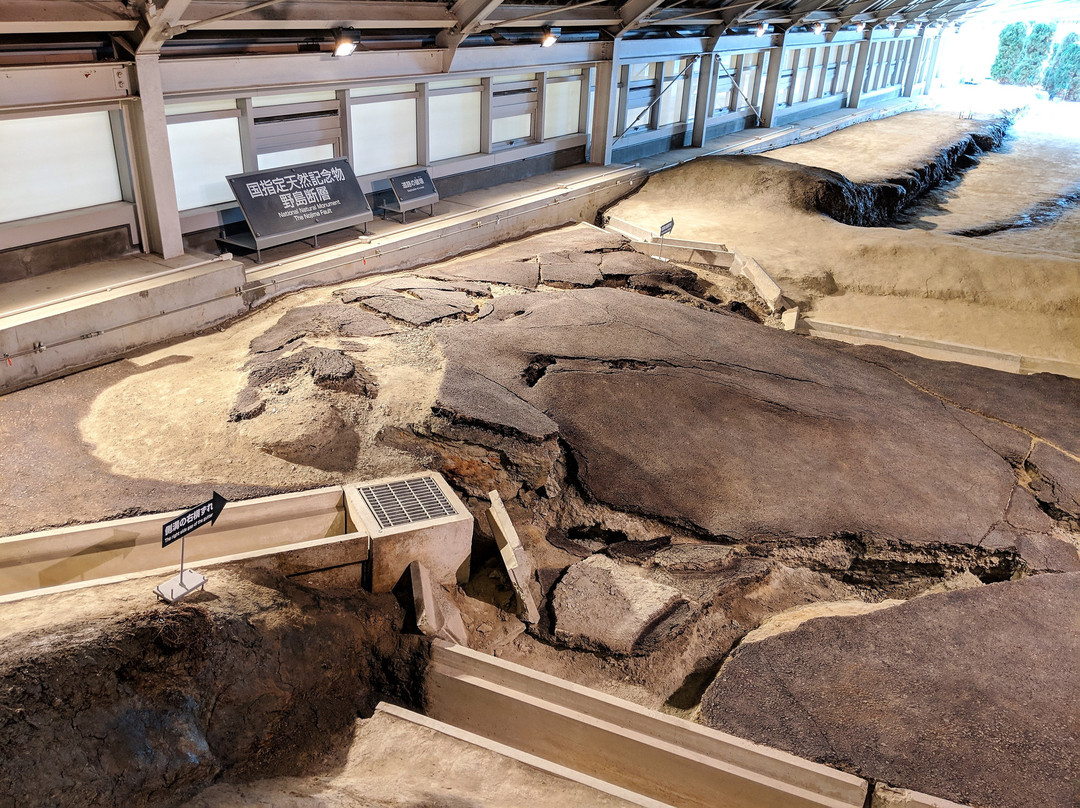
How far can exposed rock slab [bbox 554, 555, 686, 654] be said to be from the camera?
583 cm

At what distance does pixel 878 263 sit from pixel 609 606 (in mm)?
Result: 9506

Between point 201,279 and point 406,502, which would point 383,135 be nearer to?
point 201,279

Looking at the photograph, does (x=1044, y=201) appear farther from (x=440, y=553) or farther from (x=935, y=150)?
(x=440, y=553)

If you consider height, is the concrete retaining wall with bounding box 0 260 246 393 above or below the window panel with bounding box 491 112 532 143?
below

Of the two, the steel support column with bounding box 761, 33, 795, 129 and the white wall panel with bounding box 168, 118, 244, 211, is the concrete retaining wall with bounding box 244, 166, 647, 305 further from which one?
the steel support column with bounding box 761, 33, 795, 129

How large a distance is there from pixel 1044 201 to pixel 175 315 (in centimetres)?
2165

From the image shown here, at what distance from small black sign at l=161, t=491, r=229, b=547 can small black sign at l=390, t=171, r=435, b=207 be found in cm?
839

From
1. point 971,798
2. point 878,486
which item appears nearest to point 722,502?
point 878,486

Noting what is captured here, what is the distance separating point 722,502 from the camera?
6672 mm

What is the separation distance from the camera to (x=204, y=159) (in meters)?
10.8

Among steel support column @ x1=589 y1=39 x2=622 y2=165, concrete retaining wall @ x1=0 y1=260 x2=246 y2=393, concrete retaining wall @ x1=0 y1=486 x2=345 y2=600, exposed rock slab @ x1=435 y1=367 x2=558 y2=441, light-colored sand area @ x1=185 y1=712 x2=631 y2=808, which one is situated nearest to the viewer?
light-colored sand area @ x1=185 y1=712 x2=631 y2=808

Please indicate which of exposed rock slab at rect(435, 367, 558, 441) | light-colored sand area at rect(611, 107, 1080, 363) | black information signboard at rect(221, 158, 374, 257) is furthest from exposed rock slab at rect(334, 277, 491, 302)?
light-colored sand area at rect(611, 107, 1080, 363)

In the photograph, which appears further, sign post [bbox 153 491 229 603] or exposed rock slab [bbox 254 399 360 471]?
exposed rock slab [bbox 254 399 360 471]

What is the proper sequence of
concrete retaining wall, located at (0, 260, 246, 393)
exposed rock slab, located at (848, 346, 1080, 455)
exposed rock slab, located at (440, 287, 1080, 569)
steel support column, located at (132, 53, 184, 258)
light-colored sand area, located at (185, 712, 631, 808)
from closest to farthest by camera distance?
light-colored sand area, located at (185, 712, 631, 808) < exposed rock slab, located at (440, 287, 1080, 569) < concrete retaining wall, located at (0, 260, 246, 393) < exposed rock slab, located at (848, 346, 1080, 455) < steel support column, located at (132, 53, 184, 258)
